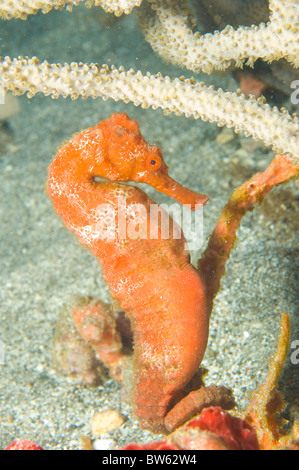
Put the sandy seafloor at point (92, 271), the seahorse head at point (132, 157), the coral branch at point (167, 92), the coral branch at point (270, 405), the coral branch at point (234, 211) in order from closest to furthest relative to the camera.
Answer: the coral branch at point (270, 405), the seahorse head at point (132, 157), the coral branch at point (167, 92), the coral branch at point (234, 211), the sandy seafloor at point (92, 271)

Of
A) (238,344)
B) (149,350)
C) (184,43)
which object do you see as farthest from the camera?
(238,344)

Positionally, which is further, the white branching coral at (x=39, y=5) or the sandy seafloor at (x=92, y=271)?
the sandy seafloor at (x=92, y=271)

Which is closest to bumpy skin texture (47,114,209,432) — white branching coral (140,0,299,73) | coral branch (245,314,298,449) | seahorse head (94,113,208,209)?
seahorse head (94,113,208,209)

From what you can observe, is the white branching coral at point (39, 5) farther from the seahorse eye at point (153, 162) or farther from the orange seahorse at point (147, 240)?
the seahorse eye at point (153, 162)

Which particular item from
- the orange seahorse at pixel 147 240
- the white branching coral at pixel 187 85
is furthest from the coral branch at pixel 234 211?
the white branching coral at pixel 187 85

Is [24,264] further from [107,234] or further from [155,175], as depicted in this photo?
[155,175]
